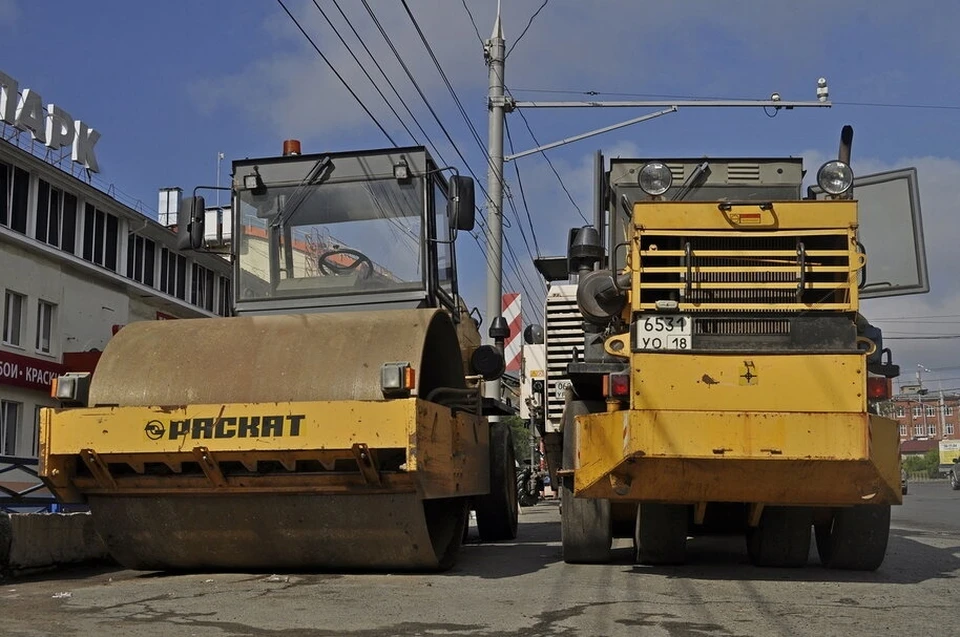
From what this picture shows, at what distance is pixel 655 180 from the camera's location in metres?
8.57

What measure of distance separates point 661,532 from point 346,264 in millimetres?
3360

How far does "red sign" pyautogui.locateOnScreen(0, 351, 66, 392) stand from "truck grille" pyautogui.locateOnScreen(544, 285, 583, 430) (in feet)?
65.4

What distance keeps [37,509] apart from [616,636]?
6.27 metres

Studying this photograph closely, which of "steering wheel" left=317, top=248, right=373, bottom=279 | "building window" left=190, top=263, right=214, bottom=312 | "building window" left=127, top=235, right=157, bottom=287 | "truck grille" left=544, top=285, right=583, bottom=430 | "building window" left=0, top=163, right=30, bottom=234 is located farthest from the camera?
"building window" left=190, top=263, right=214, bottom=312

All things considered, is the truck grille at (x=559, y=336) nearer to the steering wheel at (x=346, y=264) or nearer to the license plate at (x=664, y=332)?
the steering wheel at (x=346, y=264)

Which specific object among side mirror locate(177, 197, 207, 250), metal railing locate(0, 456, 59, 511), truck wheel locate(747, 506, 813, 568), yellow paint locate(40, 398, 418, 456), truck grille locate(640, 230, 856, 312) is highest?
side mirror locate(177, 197, 207, 250)

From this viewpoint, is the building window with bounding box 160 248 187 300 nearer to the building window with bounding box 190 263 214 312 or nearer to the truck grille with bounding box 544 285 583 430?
the building window with bounding box 190 263 214 312

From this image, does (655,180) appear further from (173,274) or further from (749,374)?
(173,274)

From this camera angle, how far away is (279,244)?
9.85 metres

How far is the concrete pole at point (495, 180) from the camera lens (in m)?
17.8

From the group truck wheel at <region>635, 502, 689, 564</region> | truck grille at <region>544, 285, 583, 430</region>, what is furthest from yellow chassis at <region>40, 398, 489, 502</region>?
truck grille at <region>544, 285, 583, 430</region>

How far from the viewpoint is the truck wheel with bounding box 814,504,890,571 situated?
8.51 m

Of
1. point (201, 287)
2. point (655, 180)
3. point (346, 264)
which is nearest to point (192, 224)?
point (346, 264)

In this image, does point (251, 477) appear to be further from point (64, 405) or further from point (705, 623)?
point (705, 623)
